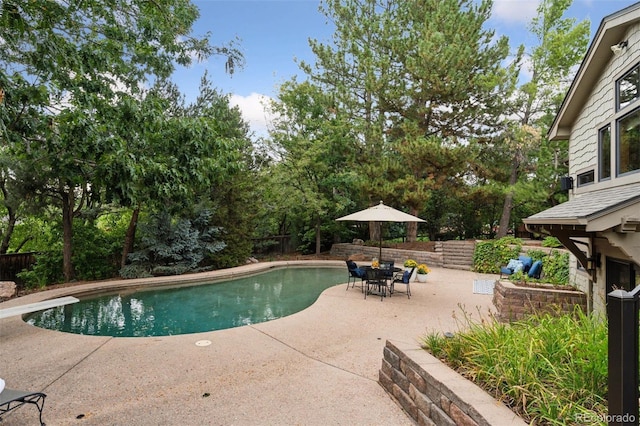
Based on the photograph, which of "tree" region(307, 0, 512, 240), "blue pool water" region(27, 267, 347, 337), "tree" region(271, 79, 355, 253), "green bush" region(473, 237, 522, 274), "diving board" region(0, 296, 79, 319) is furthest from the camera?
"tree" region(271, 79, 355, 253)

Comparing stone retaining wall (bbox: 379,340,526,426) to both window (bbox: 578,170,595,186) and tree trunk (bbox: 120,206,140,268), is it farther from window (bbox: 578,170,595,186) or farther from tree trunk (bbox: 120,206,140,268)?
tree trunk (bbox: 120,206,140,268)

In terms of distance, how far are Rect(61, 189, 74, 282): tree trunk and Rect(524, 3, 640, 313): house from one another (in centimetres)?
1229

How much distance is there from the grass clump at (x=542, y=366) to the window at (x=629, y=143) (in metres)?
3.28

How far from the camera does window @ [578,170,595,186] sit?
22.4 feet

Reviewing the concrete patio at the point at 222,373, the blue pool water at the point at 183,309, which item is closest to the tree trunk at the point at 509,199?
the blue pool water at the point at 183,309

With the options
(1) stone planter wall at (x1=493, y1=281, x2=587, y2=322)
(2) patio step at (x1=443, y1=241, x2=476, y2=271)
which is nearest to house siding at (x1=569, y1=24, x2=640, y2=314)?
(1) stone planter wall at (x1=493, y1=281, x2=587, y2=322)

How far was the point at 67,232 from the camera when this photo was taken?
1086 centimetres

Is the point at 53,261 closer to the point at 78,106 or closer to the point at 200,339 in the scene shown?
the point at 78,106

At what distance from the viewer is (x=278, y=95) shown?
1830 cm

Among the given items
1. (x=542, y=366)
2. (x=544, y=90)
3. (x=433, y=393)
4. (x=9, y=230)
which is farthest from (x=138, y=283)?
(x=544, y=90)

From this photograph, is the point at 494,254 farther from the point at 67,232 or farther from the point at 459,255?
the point at 67,232

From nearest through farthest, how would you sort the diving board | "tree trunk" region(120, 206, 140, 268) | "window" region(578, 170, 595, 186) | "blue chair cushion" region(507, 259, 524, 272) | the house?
the house → the diving board → "window" region(578, 170, 595, 186) → "blue chair cushion" region(507, 259, 524, 272) → "tree trunk" region(120, 206, 140, 268)

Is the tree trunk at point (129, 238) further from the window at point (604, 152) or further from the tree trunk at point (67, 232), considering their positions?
the window at point (604, 152)

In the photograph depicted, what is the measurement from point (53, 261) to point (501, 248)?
15.7 metres
